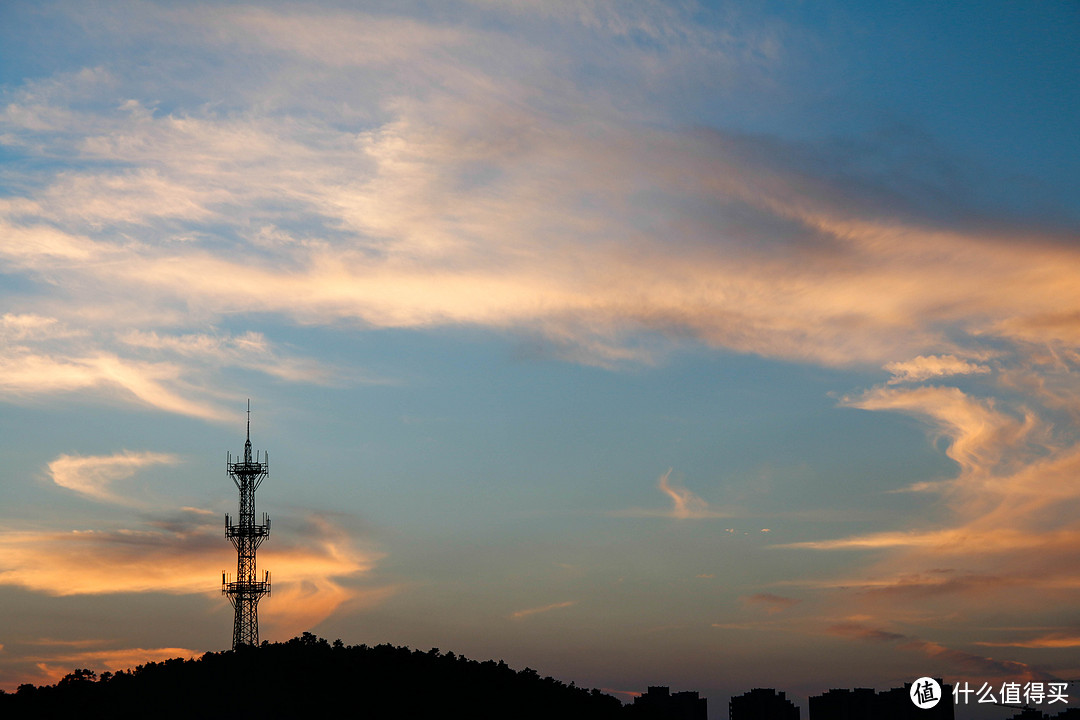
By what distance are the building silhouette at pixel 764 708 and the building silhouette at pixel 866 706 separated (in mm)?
5804

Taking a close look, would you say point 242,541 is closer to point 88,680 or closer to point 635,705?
point 88,680

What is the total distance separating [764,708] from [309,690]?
6216cm

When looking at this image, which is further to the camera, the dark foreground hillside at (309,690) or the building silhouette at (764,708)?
the building silhouette at (764,708)

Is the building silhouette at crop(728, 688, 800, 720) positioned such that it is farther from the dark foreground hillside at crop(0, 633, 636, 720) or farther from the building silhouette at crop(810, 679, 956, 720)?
the dark foreground hillside at crop(0, 633, 636, 720)

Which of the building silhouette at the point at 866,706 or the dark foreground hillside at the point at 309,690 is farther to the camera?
the building silhouette at the point at 866,706

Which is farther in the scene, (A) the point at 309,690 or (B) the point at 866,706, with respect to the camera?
(B) the point at 866,706

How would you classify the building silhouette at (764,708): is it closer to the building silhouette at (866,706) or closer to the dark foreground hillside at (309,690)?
the building silhouette at (866,706)

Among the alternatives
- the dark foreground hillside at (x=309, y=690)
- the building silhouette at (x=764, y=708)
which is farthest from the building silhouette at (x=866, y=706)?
the dark foreground hillside at (x=309, y=690)

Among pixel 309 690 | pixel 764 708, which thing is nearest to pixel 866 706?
pixel 764 708

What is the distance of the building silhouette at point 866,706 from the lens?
310 ft

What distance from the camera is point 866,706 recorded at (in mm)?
96500

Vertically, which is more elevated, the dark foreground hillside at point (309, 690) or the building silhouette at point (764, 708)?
the dark foreground hillside at point (309, 690)

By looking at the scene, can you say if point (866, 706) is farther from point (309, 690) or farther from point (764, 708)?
point (309, 690)

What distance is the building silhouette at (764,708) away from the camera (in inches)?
4077
